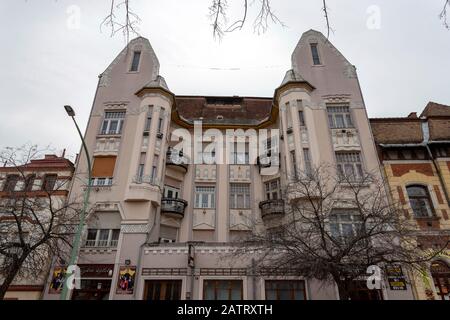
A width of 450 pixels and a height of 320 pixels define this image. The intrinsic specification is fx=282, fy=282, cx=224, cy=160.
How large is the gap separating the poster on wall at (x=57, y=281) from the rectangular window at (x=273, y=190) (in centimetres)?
1356

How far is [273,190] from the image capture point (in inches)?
809

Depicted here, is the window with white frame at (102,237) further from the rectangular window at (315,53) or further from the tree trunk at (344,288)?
the rectangular window at (315,53)

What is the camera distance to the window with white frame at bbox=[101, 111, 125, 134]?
20531mm

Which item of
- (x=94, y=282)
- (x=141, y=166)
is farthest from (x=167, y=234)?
(x=94, y=282)

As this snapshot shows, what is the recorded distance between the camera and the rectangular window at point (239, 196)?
66.7 ft

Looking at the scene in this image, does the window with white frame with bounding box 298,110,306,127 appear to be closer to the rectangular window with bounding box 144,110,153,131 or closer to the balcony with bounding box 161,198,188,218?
the balcony with bounding box 161,198,188,218

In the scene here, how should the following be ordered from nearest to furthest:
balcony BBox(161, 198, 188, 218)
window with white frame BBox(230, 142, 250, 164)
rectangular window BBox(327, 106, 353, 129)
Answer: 1. balcony BBox(161, 198, 188, 218)
2. rectangular window BBox(327, 106, 353, 129)
3. window with white frame BBox(230, 142, 250, 164)

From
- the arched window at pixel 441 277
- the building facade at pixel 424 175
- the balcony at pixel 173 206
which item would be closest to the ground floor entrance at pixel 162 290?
the balcony at pixel 173 206

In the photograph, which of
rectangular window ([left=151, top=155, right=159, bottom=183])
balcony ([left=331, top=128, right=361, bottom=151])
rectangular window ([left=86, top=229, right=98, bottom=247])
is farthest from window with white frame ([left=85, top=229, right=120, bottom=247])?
balcony ([left=331, top=128, right=361, bottom=151])

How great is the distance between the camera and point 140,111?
20.8 meters

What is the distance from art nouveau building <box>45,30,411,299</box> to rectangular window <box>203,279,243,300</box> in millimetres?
55

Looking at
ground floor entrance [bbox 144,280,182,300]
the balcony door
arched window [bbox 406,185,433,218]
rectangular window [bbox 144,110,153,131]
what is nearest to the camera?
ground floor entrance [bbox 144,280,182,300]
